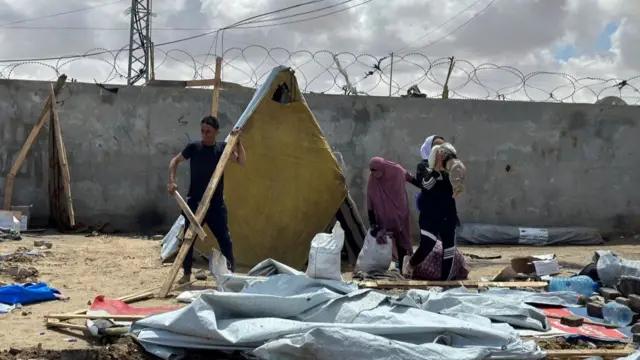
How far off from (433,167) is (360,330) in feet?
8.52

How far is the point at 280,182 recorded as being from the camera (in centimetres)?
724

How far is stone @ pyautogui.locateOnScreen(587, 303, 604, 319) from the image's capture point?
5086 mm

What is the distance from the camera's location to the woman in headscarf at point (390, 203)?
700cm

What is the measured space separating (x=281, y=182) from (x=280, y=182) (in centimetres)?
1

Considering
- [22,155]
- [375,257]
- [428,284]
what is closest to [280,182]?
[375,257]

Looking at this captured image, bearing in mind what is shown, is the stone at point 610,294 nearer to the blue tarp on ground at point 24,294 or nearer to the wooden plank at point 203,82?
the blue tarp on ground at point 24,294

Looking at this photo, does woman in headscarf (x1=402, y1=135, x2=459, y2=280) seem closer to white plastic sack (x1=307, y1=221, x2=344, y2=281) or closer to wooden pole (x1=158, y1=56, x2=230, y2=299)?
white plastic sack (x1=307, y1=221, x2=344, y2=281)

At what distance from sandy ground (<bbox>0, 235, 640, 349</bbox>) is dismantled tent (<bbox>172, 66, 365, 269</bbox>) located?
100cm

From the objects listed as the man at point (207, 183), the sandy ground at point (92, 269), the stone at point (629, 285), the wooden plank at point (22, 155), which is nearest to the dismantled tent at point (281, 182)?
the man at point (207, 183)

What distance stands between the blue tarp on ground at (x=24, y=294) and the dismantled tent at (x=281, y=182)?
6.79ft

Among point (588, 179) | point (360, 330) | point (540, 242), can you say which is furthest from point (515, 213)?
point (360, 330)

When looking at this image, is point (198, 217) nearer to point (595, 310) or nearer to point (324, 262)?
point (324, 262)

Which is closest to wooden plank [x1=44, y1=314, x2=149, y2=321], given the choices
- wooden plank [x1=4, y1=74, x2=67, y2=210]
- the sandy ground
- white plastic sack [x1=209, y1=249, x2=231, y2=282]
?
the sandy ground

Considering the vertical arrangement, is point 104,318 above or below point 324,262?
below
